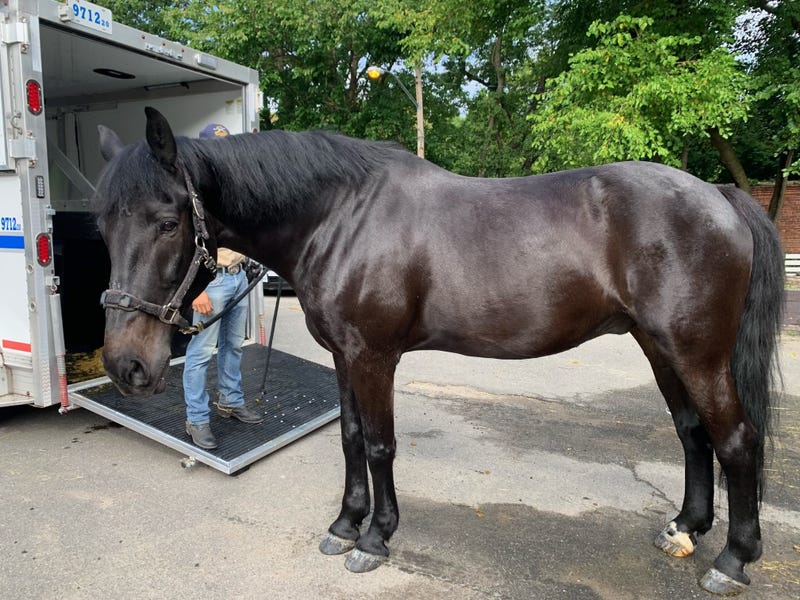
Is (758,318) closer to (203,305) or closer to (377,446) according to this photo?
(377,446)

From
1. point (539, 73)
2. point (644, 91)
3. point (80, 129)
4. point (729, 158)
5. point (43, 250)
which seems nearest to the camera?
point (43, 250)

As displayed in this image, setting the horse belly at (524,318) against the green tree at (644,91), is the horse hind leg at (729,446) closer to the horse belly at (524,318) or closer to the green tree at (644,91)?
the horse belly at (524,318)

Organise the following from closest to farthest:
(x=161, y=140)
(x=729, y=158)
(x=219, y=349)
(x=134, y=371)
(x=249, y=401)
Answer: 1. (x=161, y=140)
2. (x=134, y=371)
3. (x=219, y=349)
4. (x=249, y=401)
5. (x=729, y=158)

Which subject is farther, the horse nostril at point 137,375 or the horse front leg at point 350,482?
the horse front leg at point 350,482

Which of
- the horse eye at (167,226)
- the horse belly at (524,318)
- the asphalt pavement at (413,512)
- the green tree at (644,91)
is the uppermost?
the green tree at (644,91)

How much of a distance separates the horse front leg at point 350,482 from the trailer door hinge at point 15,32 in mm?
Result: 2960

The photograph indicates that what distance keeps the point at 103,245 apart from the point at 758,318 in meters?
5.53

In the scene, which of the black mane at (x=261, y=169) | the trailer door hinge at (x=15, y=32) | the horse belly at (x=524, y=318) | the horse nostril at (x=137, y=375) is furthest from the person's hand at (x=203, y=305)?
the trailer door hinge at (x=15, y=32)

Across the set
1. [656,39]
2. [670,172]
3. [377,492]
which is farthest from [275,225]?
[656,39]

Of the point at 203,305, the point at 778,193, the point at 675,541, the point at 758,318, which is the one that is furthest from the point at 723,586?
the point at 778,193

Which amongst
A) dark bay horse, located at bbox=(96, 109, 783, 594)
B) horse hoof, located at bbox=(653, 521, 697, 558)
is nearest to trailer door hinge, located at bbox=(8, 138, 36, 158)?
dark bay horse, located at bbox=(96, 109, 783, 594)

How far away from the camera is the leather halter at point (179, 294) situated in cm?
204

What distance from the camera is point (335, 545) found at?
2604 millimetres

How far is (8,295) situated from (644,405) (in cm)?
521
